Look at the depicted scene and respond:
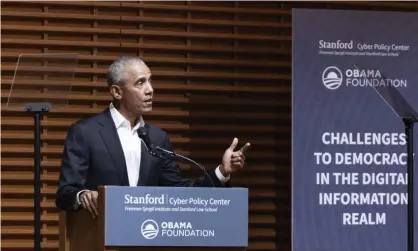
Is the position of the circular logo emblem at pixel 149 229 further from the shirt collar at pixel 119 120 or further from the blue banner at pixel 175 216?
the shirt collar at pixel 119 120

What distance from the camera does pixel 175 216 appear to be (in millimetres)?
4328

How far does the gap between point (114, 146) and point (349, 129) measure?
2.15 meters

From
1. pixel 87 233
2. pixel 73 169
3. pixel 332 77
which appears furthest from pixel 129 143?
pixel 332 77

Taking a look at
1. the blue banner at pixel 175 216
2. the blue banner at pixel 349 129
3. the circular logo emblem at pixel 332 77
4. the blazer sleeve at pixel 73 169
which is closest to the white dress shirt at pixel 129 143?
the blazer sleeve at pixel 73 169

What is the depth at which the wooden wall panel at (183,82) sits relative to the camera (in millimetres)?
7051

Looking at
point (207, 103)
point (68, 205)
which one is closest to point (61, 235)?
point (68, 205)

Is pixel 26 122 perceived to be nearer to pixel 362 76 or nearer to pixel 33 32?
pixel 33 32

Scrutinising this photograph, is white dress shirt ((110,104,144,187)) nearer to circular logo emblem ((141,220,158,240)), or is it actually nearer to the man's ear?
the man's ear

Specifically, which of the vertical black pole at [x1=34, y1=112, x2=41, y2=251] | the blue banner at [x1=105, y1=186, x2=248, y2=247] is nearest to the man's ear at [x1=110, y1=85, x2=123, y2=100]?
the vertical black pole at [x1=34, y1=112, x2=41, y2=251]

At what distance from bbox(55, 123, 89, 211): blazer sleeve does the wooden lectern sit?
8 cm

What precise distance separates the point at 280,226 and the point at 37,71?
2.89 meters

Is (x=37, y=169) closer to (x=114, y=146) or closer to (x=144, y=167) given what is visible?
(x=114, y=146)

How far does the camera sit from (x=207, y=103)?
24.4ft

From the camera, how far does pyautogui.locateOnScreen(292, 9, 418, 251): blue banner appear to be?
666 cm
